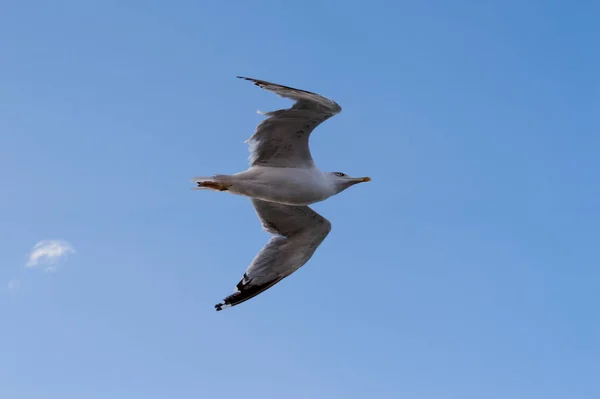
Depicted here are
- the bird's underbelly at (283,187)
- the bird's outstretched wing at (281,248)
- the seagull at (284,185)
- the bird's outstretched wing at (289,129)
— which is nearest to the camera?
the bird's outstretched wing at (289,129)

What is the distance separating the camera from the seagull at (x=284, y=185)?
11.0 metres

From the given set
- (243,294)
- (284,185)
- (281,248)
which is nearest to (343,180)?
(284,185)

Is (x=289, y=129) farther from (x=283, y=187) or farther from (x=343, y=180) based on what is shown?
(x=343, y=180)

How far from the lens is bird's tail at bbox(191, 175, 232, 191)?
446 inches

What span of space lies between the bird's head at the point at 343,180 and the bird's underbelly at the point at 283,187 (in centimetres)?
65

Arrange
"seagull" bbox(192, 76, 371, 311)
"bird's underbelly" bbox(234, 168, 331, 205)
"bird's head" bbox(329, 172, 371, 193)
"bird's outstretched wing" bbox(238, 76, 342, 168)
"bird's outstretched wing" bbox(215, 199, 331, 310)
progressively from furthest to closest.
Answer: "bird's outstretched wing" bbox(215, 199, 331, 310)
"bird's head" bbox(329, 172, 371, 193)
"bird's underbelly" bbox(234, 168, 331, 205)
"seagull" bbox(192, 76, 371, 311)
"bird's outstretched wing" bbox(238, 76, 342, 168)

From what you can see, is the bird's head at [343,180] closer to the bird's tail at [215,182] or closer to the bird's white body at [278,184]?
the bird's white body at [278,184]

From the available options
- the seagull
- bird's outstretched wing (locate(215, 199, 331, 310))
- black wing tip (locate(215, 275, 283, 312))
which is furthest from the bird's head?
black wing tip (locate(215, 275, 283, 312))

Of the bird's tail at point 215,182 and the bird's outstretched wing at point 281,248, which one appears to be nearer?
the bird's tail at point 215,182

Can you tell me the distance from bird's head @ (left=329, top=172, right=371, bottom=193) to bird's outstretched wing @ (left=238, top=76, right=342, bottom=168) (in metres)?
0.67

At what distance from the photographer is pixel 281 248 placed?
41.2 ft

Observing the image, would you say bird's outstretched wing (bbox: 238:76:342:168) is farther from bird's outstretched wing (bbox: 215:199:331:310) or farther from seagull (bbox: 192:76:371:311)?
bird's outstretched wing (bbox: 215:199:331:310)

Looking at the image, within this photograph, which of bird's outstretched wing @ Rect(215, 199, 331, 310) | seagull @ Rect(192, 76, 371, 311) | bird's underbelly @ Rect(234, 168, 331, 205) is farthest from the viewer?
bird's outstretched wing @ Rect(215, 199, 331, 310)

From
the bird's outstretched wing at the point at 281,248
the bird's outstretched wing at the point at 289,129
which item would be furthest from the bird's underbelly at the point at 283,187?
the bird's outstretched wing at the point at 281,248
